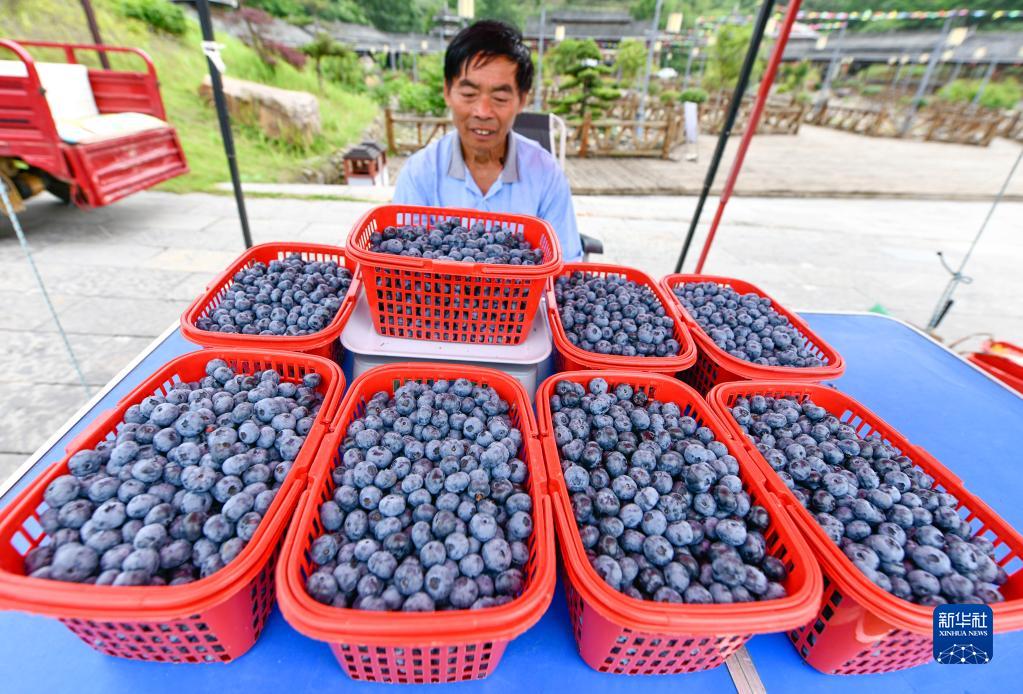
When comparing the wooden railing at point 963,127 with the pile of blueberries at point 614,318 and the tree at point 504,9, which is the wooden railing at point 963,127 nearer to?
the tree at point 504,9

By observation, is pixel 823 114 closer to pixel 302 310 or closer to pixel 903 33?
pixel 903 33

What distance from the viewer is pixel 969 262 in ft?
19.1

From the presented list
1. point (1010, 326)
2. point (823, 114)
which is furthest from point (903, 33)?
point (1010, 326)

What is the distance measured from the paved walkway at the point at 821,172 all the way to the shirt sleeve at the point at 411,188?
19.7 ft

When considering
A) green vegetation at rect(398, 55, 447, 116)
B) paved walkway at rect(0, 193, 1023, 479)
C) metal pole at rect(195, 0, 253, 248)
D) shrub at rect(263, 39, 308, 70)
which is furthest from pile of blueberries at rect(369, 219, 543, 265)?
shrub at rect(263, 39, 308, 70)

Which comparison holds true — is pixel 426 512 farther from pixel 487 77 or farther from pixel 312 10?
pixel 312 10

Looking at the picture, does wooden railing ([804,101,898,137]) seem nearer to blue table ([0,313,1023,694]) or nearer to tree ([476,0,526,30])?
tree ([476,0,526,30])

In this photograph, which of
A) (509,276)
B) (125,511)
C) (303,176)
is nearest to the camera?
(125,511)

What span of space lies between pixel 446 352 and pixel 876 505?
104 cm

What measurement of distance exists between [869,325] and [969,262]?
5405 millimetres

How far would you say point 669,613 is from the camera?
722mm

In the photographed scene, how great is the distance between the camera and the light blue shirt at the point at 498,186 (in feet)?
7.13

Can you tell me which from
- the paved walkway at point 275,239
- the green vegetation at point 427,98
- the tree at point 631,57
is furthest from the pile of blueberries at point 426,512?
the tree at point 631,57

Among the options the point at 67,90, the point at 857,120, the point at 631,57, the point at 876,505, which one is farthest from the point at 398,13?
the point at 876,505
